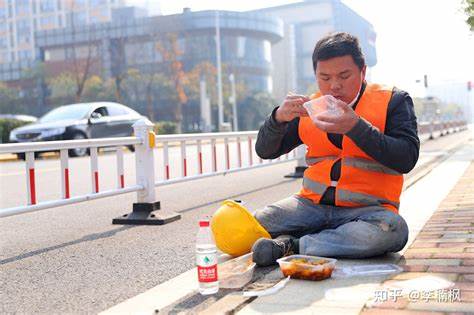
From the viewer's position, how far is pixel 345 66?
144 inches

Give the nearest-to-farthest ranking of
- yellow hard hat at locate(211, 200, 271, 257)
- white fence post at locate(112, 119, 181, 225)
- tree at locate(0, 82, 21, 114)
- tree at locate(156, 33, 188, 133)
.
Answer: yellow hard hat at locate(211, 200, 271, 257) < white fence post at locate(112, 119, 181, 225) < tree at locate(156, 33, 188, 133) < tree at locate(0, 82, 21, 114)

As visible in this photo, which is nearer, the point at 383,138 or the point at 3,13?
the point at 383,138

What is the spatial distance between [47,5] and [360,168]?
3360 inches

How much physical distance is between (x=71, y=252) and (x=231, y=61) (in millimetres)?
68689

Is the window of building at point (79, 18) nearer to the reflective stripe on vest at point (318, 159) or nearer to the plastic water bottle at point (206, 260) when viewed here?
the reflective stripe on vest at point (318, 159)

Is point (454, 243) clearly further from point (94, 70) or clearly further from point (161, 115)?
point (161, 115)

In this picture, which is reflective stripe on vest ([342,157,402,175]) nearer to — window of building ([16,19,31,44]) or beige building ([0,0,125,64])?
beige building ([0,0,125,64])

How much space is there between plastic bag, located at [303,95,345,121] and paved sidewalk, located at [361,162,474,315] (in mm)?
944

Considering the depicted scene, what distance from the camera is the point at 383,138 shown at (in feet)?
11.6

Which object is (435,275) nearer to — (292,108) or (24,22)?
(292,108)

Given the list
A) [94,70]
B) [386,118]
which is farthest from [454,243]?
[94,70]

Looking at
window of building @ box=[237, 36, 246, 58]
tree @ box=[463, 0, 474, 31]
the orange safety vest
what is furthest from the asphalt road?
window of building @ box=[237, 36, 246, 58]

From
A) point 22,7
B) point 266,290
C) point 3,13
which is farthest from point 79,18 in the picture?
point 266,290

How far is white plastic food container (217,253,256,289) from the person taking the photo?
3.31 m
